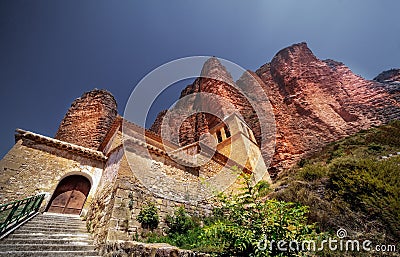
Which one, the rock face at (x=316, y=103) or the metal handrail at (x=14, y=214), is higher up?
the rock face at (x=316, y=103)

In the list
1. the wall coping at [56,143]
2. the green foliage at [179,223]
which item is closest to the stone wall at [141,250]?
the green foliage at [179,223]

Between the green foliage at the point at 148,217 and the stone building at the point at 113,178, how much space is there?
165 mm

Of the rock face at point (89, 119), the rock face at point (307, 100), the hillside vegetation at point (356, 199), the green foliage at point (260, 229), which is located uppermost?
the rock face at point (307, 100)

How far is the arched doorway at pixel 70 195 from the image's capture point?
9.01 m

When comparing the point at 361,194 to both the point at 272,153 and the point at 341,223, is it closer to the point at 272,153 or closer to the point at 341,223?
the point at 341,223

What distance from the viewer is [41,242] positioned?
194 inches

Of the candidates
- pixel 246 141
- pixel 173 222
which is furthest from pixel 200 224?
pixel 246 141

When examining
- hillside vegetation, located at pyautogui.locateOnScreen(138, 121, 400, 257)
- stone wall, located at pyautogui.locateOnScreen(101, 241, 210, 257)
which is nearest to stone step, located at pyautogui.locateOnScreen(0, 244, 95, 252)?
stone wall, located at pyautogui.locateOnScreen(101, 241, 210, 257)

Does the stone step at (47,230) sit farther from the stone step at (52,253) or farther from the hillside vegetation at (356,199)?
the hillside vegetation at (356,199)

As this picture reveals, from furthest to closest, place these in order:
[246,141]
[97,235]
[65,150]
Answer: [246,141] < [65,150] < [97,235]

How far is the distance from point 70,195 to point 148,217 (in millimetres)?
6227

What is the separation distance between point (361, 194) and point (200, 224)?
229 inches

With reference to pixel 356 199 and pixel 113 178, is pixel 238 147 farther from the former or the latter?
pixel 113 178

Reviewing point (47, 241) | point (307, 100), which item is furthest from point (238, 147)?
point (307, 100)
